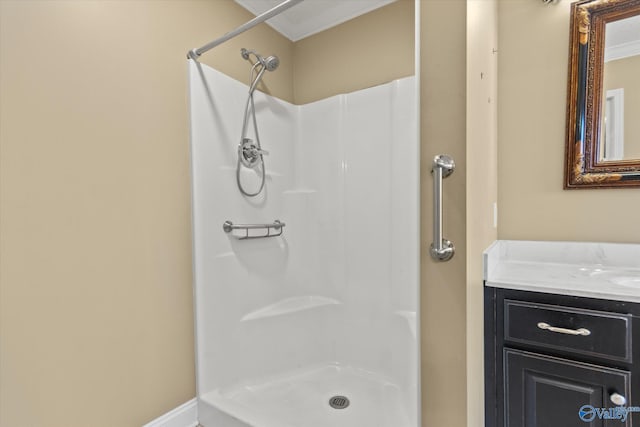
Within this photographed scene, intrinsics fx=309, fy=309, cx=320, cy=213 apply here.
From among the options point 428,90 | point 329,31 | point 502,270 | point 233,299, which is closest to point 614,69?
point 502,270

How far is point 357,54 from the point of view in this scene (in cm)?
214

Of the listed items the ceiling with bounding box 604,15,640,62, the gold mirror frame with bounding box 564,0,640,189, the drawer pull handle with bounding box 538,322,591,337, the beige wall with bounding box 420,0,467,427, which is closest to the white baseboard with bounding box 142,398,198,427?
the beige wall with bounding box 420,0,467,427

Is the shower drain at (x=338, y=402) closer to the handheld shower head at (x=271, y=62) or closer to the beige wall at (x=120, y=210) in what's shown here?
the beige wall at (x=120, y=210)

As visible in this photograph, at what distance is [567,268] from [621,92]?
936 millimetres

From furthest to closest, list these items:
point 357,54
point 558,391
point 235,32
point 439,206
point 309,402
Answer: point 357,54 → point 309,402 → point 235,32 → point 558,391 → point 439,206

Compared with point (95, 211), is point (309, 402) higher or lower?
lower

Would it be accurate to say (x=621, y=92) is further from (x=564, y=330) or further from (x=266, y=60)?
(x=266, y=60)

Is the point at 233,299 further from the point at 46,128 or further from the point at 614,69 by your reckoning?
the point at 614,69

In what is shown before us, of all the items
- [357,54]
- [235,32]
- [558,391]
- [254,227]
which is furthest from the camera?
[357,54]

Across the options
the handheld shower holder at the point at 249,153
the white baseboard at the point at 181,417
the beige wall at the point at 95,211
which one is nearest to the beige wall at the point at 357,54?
the handheld shower holder at the point at 249,153

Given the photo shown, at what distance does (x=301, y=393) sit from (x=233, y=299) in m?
0.66

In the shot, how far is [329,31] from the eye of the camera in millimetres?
2254

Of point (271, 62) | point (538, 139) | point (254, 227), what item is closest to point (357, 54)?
point (271, 62)

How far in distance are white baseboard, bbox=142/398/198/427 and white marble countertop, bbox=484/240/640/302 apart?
151 centimetres
